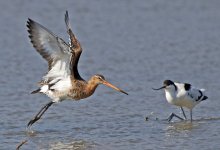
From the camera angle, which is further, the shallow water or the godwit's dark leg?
the godwit's dark leg

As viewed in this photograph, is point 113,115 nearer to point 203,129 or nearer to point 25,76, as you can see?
point 203,129

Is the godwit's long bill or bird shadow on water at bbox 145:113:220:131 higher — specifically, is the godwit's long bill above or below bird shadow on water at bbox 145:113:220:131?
above

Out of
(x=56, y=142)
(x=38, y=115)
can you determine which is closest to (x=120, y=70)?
(x=38, y=115)

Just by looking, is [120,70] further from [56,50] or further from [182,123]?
[56,50]

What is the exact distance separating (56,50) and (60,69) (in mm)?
354

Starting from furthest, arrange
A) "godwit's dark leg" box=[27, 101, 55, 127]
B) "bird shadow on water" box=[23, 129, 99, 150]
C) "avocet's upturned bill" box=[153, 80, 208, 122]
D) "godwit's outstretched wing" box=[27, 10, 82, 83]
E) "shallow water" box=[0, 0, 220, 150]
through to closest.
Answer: "avocet's upturned bill" box=[153, 80, 208, 122] → "godwit's dark leg" box=[27, 101, 55, 127] → "godwit's outstretched wing" box=[27, 10, 82, 83] → "shallow water" box=[0, 0, 220, 150] → "bird shadow on water" box=[23, 129, 99, 150]

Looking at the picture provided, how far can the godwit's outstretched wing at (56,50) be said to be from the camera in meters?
9.39

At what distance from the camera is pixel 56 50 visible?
9.61 meters

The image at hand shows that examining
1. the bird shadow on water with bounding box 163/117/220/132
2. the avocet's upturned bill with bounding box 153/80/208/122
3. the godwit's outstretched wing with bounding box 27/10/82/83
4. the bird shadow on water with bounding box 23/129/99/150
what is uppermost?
the godwit's outstretched wing with bounding box 27/10/82/83

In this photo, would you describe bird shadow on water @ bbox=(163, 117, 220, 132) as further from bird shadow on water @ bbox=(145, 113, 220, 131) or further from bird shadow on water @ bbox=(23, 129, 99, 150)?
bird shadow on water @ bbox=(23, 129, 99, 150)

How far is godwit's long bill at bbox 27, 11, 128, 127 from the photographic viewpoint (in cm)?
944

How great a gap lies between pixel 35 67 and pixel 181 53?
3.27 metres

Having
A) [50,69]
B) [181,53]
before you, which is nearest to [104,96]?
[50,69]

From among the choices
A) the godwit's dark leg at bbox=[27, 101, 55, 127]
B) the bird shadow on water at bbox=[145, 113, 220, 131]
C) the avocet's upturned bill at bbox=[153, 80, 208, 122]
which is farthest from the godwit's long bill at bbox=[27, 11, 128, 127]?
the avocet's upturned bill at bbox=[153, 80, 208, 122]
